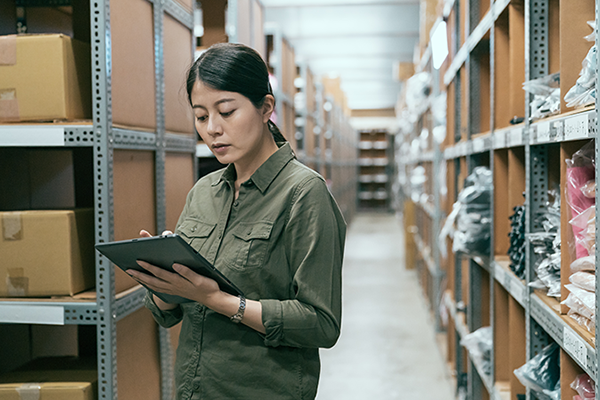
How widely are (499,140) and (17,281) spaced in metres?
2.07

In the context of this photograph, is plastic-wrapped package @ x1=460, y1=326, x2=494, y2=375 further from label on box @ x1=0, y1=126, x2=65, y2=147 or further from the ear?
label on box @ x1=0, y1=126, x2=65, y2=147

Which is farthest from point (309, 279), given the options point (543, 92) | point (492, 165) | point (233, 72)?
point (492, 165)

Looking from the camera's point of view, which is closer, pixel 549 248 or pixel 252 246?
pixel 252 246

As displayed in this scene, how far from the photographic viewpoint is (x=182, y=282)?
1369mm

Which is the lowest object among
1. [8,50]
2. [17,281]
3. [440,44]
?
[17,281]

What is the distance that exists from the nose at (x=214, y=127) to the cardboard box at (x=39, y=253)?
36.9 inches

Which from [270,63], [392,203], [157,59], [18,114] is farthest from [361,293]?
[392,203]

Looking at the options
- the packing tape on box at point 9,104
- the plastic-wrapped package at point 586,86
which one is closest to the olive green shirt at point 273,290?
the plastic-wrapped package at point 586,86

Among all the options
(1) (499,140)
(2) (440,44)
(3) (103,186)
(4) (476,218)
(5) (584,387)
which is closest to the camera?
(5) (584,387)

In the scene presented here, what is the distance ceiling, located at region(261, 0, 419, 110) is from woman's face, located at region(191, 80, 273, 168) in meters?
6.03

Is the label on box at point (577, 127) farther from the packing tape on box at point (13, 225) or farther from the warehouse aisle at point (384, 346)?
the warehouse aisle at point (384, 346)

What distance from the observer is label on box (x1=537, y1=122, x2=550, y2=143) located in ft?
5.65

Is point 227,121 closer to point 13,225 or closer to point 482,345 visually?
point 13,225

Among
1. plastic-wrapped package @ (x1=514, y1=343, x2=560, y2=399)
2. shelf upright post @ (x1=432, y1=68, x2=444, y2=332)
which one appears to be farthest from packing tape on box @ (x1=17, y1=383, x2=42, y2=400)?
shelf upright post @ (x1=432, y1=68, x2=444, y2=332)
